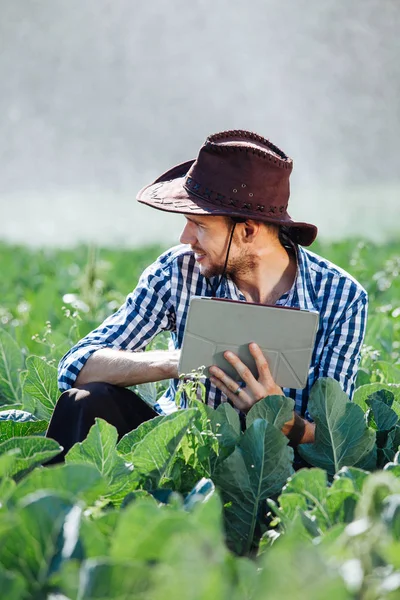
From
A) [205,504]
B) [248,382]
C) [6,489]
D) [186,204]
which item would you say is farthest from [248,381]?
[205,504]

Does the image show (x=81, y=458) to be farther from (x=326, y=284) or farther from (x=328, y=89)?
(x=328, y=89)

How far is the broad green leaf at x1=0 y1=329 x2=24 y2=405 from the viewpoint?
4.03 m

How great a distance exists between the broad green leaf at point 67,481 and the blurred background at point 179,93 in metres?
45.9

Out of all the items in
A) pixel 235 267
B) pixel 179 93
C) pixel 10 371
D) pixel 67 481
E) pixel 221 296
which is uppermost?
pixel 179 93

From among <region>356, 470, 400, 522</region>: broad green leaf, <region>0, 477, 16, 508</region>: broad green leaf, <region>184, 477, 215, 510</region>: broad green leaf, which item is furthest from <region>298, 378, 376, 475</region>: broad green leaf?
<region>0, 477, 16, 508</region>: broad green leaf

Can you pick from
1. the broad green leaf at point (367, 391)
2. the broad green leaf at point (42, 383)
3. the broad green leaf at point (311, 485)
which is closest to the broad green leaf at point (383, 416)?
the broad green leaf at point (367, 391)

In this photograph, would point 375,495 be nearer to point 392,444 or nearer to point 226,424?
point 226,424

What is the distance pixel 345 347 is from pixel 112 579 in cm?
182

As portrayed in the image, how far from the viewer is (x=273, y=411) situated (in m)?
2.74

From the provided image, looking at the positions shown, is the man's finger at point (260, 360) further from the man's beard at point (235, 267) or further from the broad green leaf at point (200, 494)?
the broad green leaf at point (200, 494)

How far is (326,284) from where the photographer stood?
329 centimetres

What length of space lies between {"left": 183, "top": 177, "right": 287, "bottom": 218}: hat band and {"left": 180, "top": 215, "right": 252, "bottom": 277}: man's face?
0.06 metres

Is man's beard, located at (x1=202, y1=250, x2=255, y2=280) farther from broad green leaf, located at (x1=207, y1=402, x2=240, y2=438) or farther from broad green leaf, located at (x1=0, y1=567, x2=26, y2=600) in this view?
broad green leaf, located at (x1=0, y1=567, x2=26, y2=600)

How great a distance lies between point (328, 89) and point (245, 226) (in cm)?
5315
